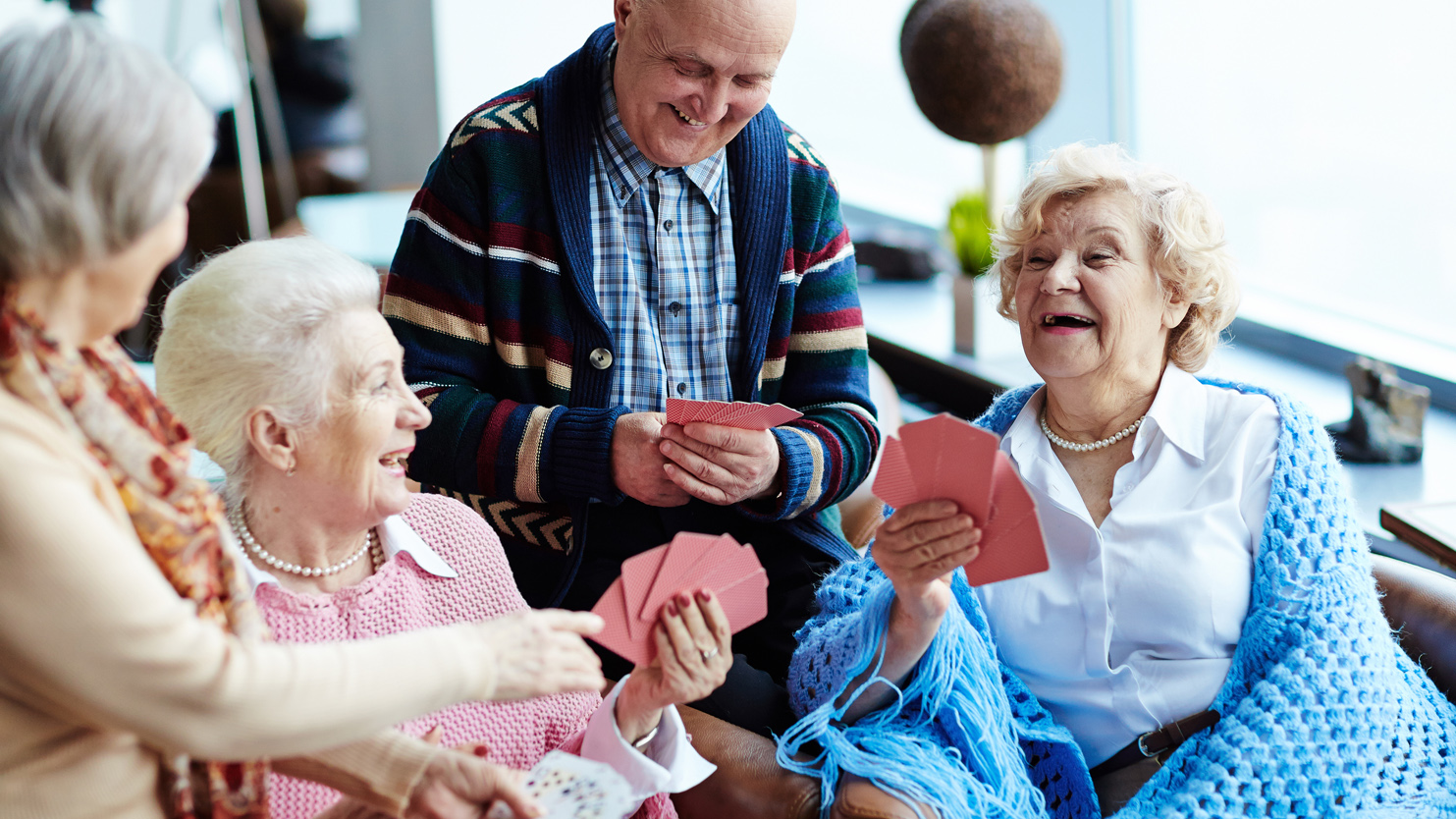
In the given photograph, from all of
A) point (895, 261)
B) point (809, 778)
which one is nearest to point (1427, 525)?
point (809, 778)

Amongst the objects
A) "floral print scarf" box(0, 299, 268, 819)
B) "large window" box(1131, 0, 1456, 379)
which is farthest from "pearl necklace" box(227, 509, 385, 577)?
"large window" box(1131, 0, 1456, 379)

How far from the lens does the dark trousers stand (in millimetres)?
2041

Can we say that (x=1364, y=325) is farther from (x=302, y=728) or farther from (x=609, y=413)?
(x=302, y=728)

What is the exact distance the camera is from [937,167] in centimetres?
618

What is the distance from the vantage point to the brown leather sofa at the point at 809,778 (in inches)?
66.7

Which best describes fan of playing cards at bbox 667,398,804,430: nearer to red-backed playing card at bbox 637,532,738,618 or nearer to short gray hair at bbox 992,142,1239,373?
red-backed playing card at bbox 637,532,738,618

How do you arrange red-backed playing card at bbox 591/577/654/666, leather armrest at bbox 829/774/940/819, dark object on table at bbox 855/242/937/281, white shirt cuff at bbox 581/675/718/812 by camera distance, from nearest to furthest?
red-backed playing card at bbox 591/577/654/666
white shirt cuff at bbox 581/675/718/812
leather armrest at bbox 829/774/940/819
dark object on table at bbox 855/242/937/281

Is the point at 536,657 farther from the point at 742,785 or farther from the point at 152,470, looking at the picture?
the point at 742,785

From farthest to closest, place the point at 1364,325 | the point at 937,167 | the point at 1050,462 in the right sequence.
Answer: the point at 937,167, the point at 1364,325, the point at 1050,462

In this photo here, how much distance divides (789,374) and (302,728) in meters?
1.38

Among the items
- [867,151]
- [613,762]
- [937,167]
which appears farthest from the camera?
[867,151]

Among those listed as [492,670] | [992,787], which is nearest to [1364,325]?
[992,787]

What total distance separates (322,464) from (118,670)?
572 mm

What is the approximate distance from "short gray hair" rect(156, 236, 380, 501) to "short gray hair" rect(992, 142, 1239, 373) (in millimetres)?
1175
